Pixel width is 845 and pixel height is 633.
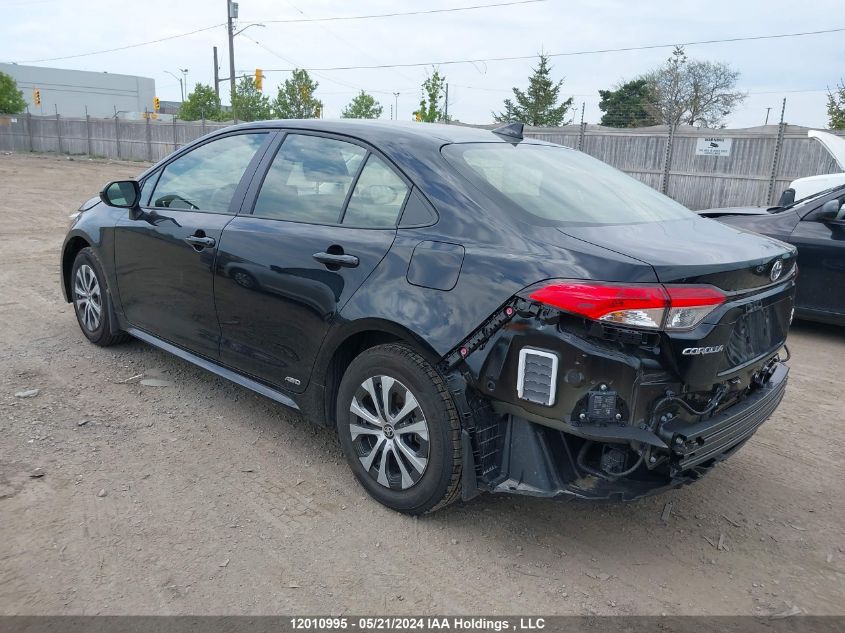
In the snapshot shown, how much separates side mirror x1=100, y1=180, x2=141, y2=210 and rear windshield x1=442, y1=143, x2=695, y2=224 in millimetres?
2341

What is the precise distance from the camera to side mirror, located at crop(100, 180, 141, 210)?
4508mm

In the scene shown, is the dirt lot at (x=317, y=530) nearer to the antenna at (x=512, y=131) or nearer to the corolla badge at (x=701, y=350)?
the corolla badge at (x=701, y=350)

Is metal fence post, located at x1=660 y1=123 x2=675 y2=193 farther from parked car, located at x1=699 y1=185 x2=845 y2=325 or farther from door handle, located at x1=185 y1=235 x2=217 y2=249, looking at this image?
door handle, located at x1=185 y1=235 x2=217 y2=249

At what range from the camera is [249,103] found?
43.7 m

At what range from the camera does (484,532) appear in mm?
3084

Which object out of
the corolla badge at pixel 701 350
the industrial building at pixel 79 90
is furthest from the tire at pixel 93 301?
the industrial building at pixel 79 90

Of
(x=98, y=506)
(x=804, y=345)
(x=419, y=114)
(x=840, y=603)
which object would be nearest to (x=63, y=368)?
(x=98, y=506)

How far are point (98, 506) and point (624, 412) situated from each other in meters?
2.32

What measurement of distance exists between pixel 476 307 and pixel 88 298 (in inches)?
142

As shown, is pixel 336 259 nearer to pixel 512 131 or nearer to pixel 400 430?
pixel 400 430

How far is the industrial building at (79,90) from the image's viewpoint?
89875 millimetres

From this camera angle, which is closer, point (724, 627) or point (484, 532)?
point (724, 627)

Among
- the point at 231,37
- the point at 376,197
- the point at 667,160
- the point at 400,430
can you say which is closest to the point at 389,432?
the point at 400,430

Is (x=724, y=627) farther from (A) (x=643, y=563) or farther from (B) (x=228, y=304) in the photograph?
(B) (x=228, y=304)
